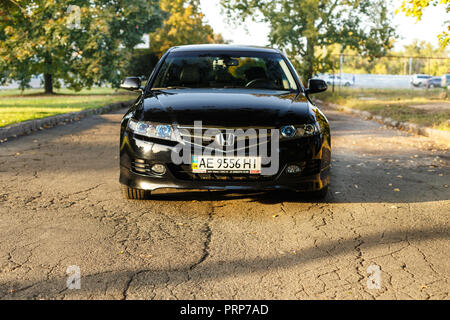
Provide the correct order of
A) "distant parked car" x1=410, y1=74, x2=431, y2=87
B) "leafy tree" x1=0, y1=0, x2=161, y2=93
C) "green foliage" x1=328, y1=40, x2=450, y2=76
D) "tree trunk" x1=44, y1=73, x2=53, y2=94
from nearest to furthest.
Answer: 1. "leafy tree" x1=0, y1=0, x2=161, y2=93
2. "tree trunk" x1=44, y1=73, x2=53, y2=94
3. "distant parked car" x1=410, y1=74, x2=431, y2=87
4. "green foliage" x1=328, y1=40, x2=450, y2=76

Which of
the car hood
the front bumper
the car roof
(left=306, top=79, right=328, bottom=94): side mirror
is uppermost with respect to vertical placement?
the car roof

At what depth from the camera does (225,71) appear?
585cm

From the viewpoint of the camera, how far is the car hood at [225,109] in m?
4.47

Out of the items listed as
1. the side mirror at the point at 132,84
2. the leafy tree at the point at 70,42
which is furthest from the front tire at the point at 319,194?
the leafy tree at the point at 70,42

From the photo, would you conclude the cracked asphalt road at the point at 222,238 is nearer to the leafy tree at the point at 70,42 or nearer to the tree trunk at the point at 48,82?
the leafy tree at the point at 70,42

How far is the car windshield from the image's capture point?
5.71 meters

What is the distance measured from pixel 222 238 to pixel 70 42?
20.3 meters

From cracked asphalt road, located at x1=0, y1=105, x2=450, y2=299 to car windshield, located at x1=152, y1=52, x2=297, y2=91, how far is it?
3.92 ft

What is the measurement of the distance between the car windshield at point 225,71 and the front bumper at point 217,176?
125 centimetres

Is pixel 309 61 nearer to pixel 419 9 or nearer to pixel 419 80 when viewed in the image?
pixel 419 9

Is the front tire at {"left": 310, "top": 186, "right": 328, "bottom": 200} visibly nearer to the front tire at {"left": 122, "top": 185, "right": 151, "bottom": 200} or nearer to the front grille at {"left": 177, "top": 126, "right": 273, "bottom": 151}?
the front grille at {"left": 177, "top": 126, "right": 273, "bottom": 151}

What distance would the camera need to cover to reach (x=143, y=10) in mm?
24547

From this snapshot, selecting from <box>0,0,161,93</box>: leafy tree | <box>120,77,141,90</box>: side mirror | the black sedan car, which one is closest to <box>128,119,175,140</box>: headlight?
the black sedan car
